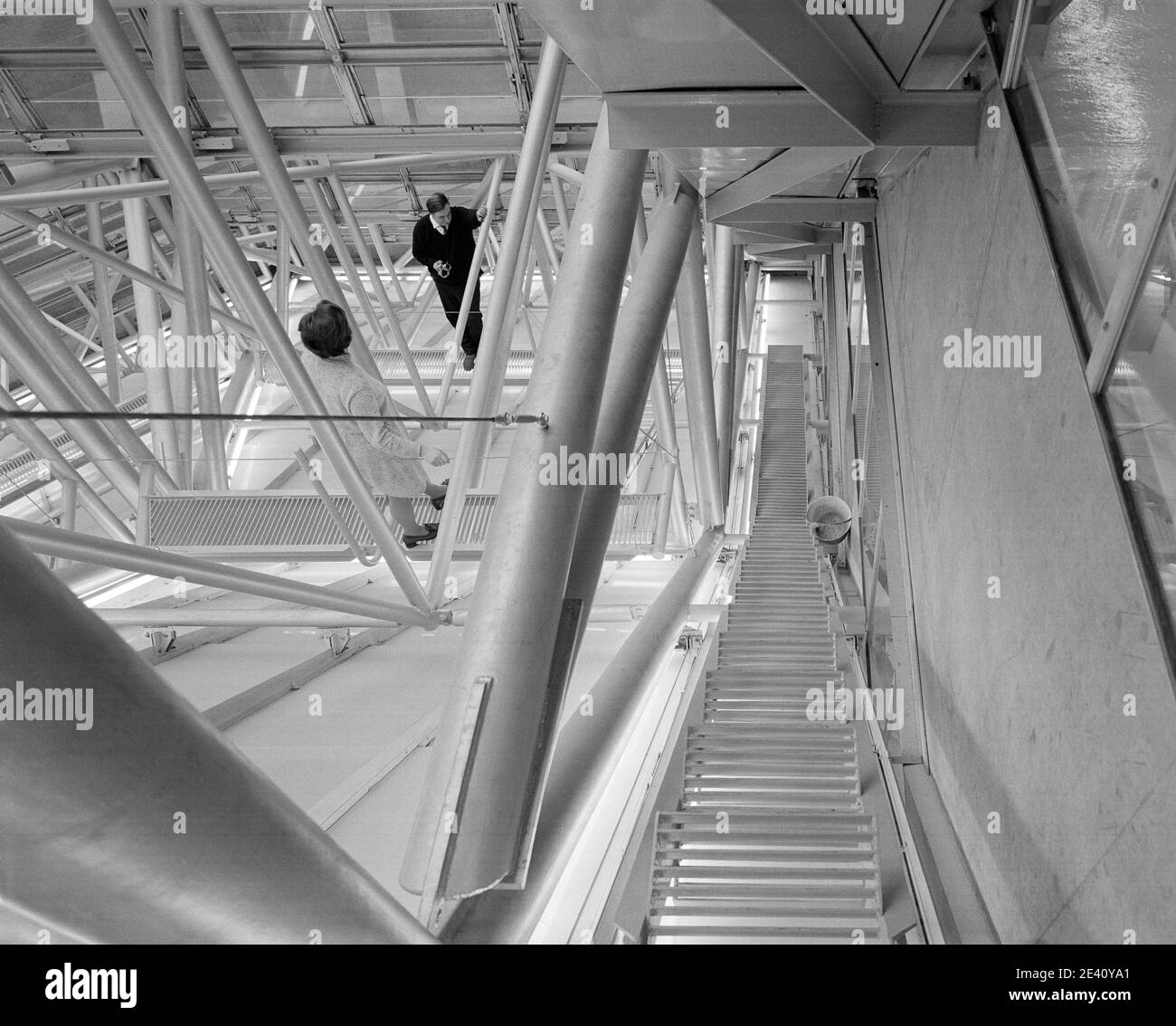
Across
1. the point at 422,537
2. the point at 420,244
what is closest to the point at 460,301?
the point at 420,244

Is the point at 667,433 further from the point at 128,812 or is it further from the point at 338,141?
the point at 128,812

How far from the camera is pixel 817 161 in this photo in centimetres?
701

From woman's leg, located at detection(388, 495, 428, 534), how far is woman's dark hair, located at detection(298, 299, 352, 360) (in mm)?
1940

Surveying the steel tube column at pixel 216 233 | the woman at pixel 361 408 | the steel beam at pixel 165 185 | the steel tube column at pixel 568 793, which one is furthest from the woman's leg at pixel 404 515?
the steel beam at pixel 165 185

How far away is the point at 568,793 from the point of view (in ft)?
16.9

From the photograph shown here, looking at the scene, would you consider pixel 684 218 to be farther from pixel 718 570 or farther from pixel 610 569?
pixel 610 569

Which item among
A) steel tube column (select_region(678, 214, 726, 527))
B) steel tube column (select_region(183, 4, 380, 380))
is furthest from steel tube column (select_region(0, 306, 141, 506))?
steel tube column (select_region(678, 214, 726, 527))

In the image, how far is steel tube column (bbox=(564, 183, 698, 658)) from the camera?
5.52 m

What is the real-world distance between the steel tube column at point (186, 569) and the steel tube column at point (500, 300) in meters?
0.71

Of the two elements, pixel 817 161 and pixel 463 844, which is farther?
pixel 817 161

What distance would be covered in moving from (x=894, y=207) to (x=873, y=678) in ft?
19.4

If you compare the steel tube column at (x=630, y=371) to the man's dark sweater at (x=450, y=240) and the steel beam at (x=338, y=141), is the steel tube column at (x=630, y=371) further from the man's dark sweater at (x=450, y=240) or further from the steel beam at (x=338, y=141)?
the man's dark sweater at (x=450, y=240)
